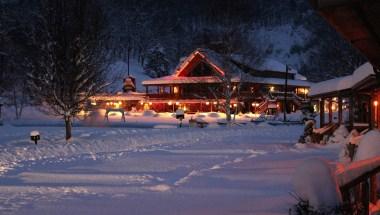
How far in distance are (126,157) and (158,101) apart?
136ft

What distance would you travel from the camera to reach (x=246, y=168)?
14219 millimetres

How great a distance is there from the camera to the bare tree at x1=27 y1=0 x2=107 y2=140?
2236 cm

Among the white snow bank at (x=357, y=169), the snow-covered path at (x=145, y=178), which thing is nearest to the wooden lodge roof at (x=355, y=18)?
the white snow bank at (x=357, y=169)

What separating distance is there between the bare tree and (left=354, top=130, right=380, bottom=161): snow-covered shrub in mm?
17885

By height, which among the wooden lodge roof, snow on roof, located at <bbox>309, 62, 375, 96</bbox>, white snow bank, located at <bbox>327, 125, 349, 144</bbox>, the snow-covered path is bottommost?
the snow-covered path

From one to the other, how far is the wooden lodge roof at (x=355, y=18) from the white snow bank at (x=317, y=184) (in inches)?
71.6

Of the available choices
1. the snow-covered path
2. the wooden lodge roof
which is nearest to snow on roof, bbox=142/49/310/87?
the snow-covered path

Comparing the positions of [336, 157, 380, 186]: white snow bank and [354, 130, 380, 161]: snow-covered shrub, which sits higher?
[354, 130, 380, 161]: snow-covered shrub

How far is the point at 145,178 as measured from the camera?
12492 millimetres

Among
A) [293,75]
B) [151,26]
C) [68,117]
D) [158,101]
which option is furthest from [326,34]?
[151,26]

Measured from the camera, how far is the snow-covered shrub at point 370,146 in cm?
623

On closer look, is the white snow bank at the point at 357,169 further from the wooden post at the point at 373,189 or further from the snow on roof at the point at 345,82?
the snow on roof at the point at 345,82

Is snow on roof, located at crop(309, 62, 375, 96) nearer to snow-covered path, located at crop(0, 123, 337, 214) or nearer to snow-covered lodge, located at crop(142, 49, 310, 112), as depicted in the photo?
snow-covered path, located at crop(0, 123, 337, 214)

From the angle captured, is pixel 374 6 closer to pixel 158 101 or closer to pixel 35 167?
pixel 35 167
